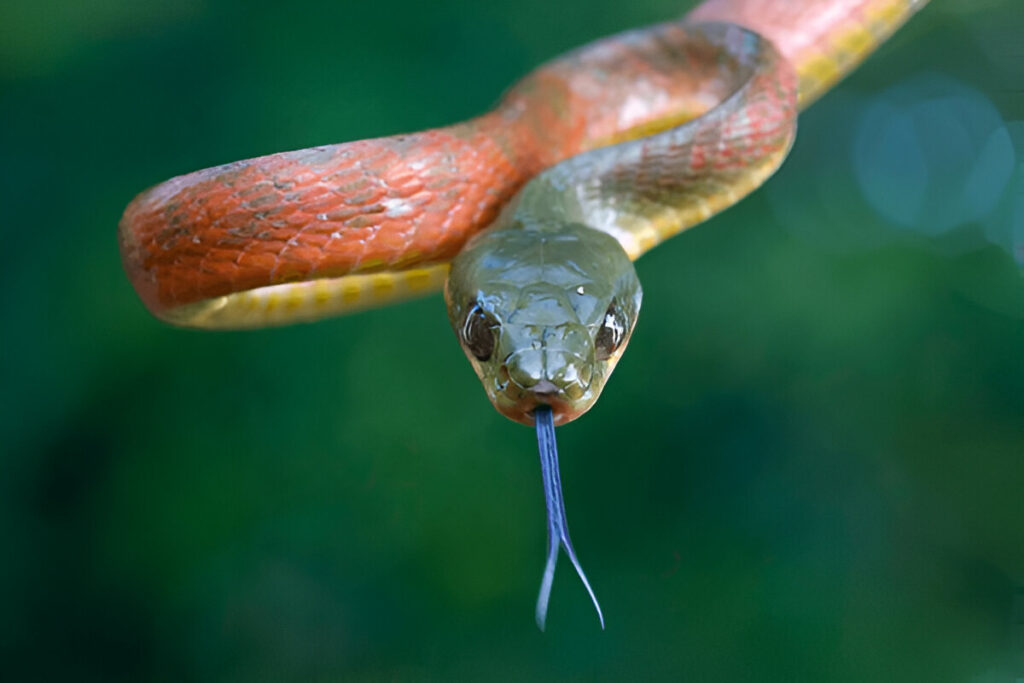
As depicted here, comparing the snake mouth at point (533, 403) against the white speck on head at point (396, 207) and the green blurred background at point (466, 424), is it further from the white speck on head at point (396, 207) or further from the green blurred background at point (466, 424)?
the green blurred background at point (466, 424)

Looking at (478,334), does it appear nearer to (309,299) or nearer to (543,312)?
(543,312)

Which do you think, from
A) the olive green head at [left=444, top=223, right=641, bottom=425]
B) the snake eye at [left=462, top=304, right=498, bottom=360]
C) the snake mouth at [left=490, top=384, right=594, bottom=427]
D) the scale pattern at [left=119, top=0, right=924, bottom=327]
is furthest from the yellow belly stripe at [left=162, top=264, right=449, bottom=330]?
the snake mouth at [left=490, top=384, right=594, bottom=427]

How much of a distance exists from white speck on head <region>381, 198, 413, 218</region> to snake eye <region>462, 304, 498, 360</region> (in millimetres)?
342

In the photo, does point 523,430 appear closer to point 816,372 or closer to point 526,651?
point 526,651

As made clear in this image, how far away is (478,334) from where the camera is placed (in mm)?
1520

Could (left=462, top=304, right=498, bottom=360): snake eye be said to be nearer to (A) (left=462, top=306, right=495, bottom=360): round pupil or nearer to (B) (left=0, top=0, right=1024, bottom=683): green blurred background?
(A) (left=462, top=306, right=495, bottom=360): round pupil

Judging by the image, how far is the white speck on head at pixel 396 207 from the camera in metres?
1.79

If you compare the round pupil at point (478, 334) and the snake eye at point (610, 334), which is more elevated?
the round pupil at point (478, 334)

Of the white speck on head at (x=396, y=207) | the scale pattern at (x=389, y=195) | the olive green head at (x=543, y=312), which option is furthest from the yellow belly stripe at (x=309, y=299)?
the olive green head at (x=543, y=312)

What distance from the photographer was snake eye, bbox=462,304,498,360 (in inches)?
58.8

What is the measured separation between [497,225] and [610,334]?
40 cm

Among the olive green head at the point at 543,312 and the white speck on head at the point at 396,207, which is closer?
the olive green head at the point at 543,312

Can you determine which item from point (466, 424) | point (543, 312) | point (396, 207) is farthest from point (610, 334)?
point (466, 424)

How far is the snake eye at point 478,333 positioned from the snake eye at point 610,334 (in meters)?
0.17
